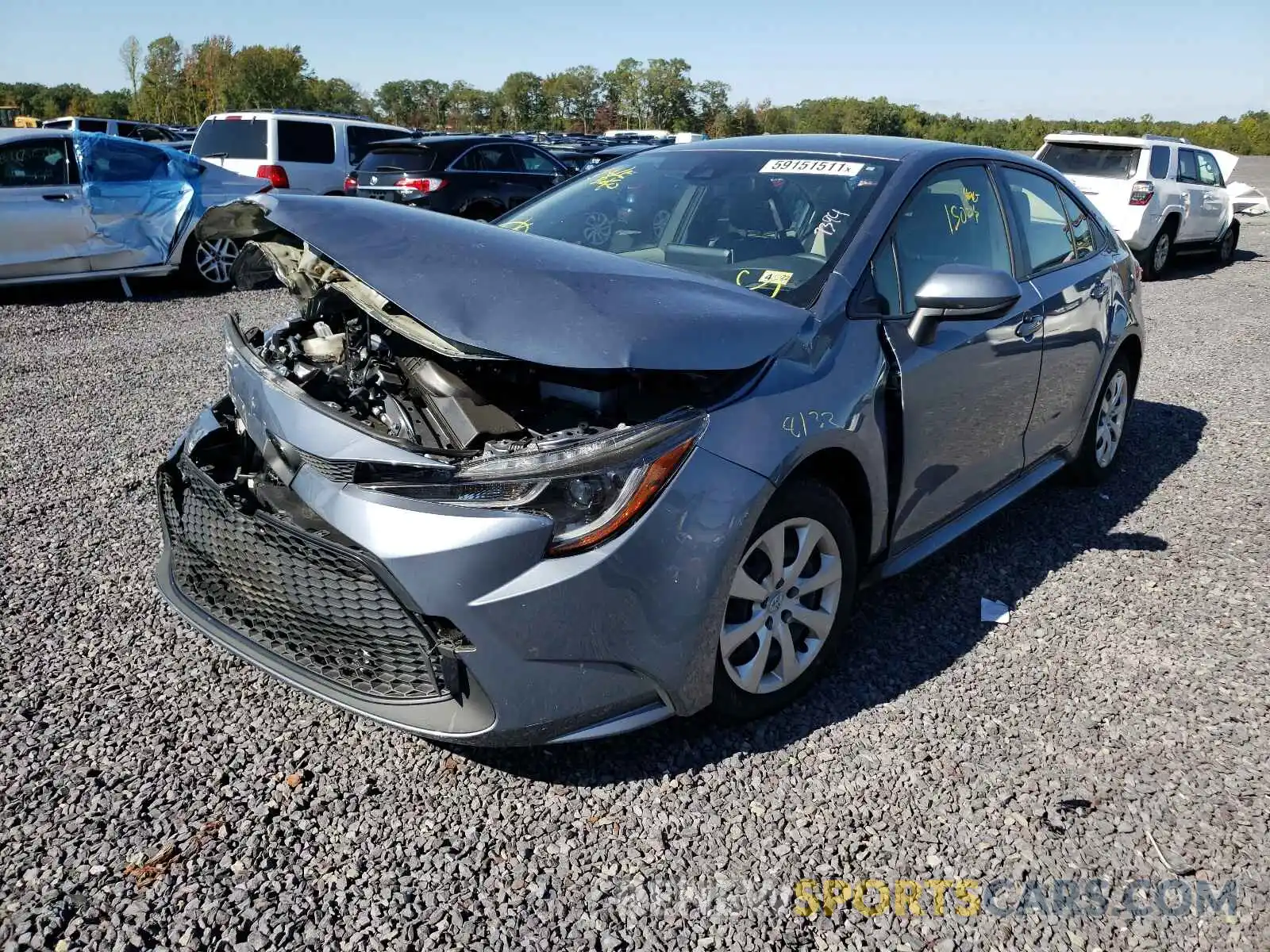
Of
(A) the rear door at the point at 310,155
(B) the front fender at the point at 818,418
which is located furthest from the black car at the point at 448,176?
(B) the front fender at the point at 818,418

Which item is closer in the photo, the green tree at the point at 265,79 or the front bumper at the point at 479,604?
the front bumper at the point at 479,604

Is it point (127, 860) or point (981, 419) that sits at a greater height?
point (981, 419)

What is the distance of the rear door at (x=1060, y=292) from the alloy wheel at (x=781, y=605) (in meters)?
1.62

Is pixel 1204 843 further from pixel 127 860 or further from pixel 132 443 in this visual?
pixel 132 443

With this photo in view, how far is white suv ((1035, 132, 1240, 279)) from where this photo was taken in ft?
42.7

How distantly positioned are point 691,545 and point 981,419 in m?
1.70

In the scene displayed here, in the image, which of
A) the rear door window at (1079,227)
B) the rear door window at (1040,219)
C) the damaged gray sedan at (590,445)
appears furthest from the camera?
the rear door window at (1079,227)

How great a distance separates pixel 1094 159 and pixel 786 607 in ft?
42.8

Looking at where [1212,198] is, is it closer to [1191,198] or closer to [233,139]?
[1191,198]

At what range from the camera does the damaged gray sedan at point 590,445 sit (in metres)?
2.36

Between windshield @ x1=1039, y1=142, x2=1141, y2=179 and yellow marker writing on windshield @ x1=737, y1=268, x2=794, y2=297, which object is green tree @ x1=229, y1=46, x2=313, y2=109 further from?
yellow marker writing on windshield @ x1=737, y1=268, x2=794, y2=297

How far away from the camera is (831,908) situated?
228cm

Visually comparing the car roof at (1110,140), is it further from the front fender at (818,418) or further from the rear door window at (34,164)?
the front fender at (818,418)

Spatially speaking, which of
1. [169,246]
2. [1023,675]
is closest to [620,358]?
[1023,675]
